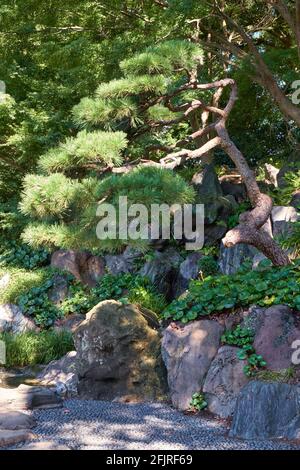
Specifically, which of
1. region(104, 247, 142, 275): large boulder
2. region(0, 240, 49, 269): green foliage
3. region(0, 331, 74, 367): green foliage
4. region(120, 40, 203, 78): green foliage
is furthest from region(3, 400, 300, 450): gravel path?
region(0, 240, 49, 269): green foliage

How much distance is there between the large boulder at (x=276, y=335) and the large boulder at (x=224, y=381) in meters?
0.19

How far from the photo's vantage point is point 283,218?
7047mm

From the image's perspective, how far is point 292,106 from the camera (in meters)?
6.20

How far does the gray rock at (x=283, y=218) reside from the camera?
6.90 metres

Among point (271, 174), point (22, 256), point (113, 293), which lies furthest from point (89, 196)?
point (271, 174)

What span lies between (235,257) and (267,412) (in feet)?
12.0

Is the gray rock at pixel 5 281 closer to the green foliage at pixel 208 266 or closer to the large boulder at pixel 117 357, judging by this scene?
the green foliage at pixel 208 266

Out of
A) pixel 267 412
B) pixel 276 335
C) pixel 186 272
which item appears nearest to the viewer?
pixel 267 412

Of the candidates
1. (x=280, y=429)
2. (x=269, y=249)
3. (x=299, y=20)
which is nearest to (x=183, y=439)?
(x=280, y=429)

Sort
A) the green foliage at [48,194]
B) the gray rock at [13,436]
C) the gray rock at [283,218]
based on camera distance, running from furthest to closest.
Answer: the gray rock at [283,218], the green foliage at [48,194], the gray rock at [13,436]

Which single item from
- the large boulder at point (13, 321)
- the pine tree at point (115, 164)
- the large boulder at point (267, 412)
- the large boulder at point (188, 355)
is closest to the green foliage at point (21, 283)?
the large boulder at point (13, 321)

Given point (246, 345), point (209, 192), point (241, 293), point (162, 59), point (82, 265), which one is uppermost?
point (162, 59)

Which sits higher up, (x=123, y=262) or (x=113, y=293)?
(x=123, y=262)

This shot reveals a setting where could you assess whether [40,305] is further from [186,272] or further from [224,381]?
[224,381]
